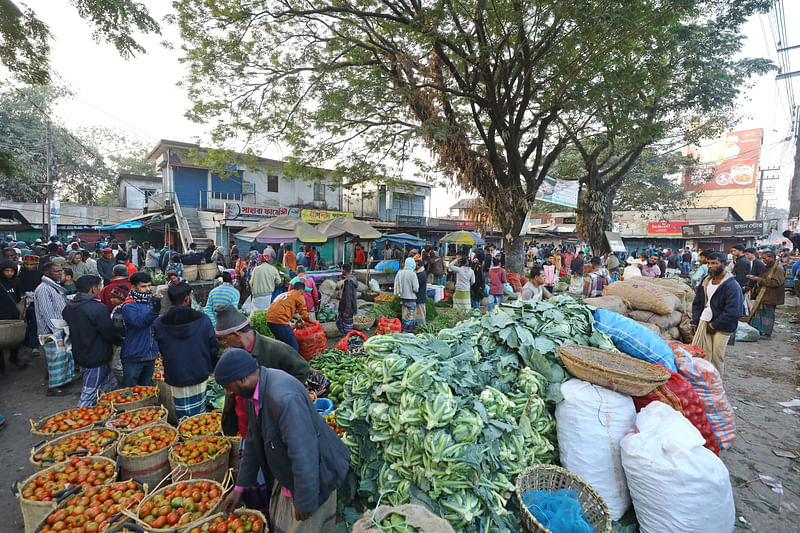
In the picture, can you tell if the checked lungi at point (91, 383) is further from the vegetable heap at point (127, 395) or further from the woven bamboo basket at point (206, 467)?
the woven bamboo basket at point (206, 467)

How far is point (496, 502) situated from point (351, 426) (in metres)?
1.28

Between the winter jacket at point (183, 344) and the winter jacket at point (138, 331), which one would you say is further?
the winter jacket at point (138, 331)

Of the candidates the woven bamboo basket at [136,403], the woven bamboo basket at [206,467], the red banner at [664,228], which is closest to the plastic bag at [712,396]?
the woven bamboo basket at [206,467]

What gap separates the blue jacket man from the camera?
4.00 meters

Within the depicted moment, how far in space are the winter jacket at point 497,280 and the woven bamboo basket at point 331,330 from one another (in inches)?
155

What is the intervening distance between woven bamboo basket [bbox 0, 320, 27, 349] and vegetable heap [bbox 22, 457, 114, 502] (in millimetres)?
3806

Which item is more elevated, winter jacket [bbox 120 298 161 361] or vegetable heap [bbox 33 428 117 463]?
winter jacket [bbox 120 298 161 361]

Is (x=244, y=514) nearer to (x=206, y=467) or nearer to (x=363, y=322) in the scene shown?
(x=206, y=467)

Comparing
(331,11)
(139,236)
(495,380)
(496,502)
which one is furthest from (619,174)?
(139,236)

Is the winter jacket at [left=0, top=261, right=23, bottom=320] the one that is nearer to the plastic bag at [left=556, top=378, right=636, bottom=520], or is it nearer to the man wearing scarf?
the man wearing scarf

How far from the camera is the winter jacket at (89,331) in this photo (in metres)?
4.01

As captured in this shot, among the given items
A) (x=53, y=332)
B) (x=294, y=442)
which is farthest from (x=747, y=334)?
(x=53, y=332)

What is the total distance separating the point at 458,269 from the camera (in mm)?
8664

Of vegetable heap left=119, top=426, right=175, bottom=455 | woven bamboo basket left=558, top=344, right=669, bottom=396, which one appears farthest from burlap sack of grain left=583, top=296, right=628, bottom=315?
vegetable heap left=119, top=426, right=175, bottom=455
